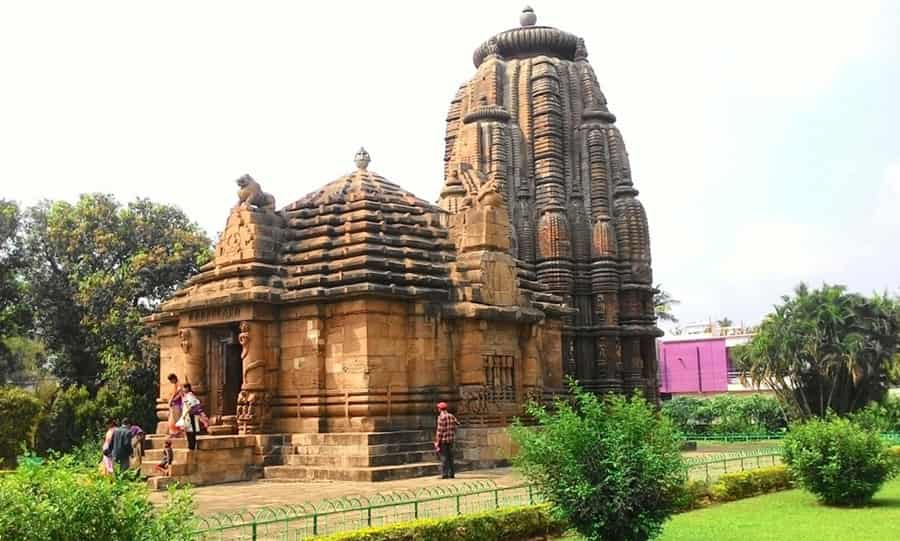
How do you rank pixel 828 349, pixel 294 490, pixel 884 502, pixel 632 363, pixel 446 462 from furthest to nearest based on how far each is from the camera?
pixel 828 349 → pixel 632 363 → pixel 446 462 → pixel 294 490 → pixel 884 502

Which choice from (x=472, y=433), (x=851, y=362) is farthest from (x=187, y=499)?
(x=851, y=362)

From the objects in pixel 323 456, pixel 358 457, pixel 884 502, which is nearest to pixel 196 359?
pixel 323 456

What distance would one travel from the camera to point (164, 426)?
20359 millimetres

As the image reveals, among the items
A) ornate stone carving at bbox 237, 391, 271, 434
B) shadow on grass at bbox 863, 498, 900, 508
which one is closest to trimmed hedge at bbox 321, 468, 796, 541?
shadow on grass at bbox 863, 498, 900, 508

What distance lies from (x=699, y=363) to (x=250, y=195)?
48.8 meters

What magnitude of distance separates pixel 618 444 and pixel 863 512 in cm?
572

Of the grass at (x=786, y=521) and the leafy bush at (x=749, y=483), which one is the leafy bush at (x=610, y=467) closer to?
the grass at (x=786, y=521)

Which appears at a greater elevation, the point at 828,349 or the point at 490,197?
the point at 490,197

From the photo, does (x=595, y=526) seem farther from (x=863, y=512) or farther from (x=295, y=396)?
(x=295, y=396)

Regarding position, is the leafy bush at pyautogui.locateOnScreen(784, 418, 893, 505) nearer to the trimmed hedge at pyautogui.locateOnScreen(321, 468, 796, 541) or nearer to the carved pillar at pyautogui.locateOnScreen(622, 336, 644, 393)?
the trimmed hedge at pyautogui.locateOnScreen(321, 468, 796, 541)

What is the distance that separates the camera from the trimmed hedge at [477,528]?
9305 mm

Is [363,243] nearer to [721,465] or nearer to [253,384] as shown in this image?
[253,384]

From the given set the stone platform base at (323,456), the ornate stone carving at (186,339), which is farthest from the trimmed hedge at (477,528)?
the ornate stone carving at (186,339)

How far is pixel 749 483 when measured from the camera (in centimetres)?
1474
